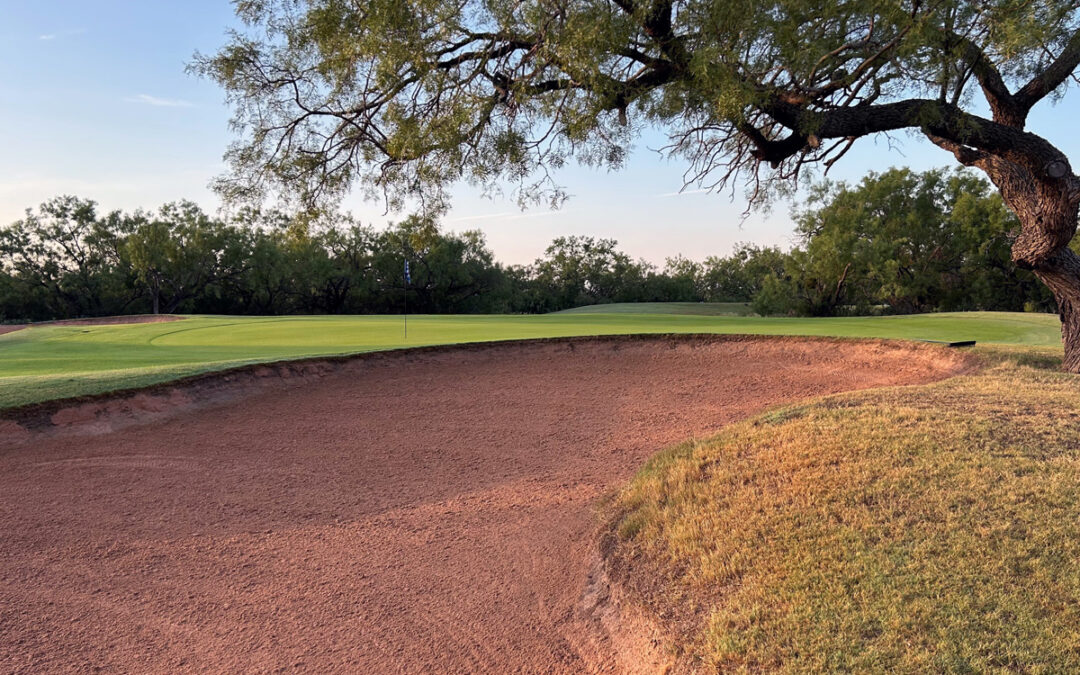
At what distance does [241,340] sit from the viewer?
664 inches

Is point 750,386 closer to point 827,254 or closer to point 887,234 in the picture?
point 827,254

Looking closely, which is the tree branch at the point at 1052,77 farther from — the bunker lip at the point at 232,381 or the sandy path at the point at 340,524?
the sandy path at the point at 340,524

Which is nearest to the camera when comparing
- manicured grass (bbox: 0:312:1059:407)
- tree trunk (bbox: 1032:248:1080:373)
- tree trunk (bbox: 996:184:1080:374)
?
tree trunk (bbox: 996:184:1080:374)

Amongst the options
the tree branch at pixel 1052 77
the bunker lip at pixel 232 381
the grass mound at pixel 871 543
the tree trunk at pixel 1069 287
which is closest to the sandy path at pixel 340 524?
the bunker lip at pixel 232 381

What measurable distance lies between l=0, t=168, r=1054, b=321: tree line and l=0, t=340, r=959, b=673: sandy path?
80.5ft

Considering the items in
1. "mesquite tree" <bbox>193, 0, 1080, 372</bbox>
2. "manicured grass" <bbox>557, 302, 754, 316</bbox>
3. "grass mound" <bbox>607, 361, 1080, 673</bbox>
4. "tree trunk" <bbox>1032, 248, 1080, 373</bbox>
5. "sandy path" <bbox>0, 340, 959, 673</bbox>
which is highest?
"mesquite tree" <bbox>193, 0, 1080, 372</bbox>

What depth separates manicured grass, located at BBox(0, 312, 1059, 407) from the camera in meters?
9.46

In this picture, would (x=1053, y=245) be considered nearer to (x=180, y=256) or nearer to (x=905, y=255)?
(x=905, y=255)

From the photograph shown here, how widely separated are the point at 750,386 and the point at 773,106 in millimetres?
4552

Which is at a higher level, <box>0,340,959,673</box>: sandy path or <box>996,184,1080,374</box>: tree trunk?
<box>996,184,1080,374</box>: tree trunk

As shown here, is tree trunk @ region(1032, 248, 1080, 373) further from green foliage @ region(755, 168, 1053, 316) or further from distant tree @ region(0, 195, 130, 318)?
distant tree @ region(0, 195, 130, 318)

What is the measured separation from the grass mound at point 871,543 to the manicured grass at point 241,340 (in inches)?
327

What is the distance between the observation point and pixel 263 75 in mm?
8531

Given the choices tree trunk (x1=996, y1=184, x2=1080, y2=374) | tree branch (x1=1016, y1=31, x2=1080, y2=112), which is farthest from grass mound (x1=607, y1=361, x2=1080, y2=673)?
tree branch (x1=1016, y1=31, x2=1080, y2=112)
